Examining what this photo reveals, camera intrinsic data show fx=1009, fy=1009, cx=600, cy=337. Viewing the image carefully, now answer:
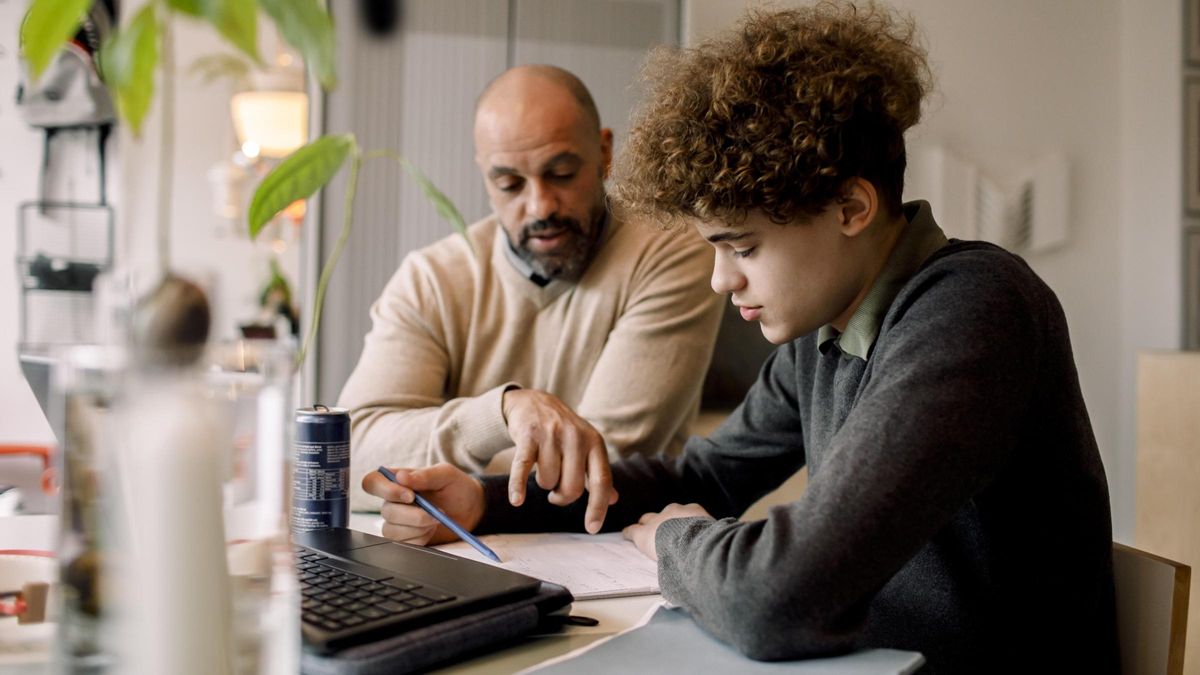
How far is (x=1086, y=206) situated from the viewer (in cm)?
320

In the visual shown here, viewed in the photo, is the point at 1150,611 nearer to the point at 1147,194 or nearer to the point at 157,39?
the point at 157,39

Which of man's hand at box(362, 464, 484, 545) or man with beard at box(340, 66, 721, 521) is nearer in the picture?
man's hand at box(362, 464, 484, 545)

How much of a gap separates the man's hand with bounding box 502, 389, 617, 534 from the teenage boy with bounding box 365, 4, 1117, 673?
18mm

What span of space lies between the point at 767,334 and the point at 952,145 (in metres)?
2.24

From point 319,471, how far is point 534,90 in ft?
3.19

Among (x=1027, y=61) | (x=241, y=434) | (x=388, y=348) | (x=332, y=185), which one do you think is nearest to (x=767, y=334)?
(x=241, y=434)

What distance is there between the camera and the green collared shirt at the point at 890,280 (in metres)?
1.02

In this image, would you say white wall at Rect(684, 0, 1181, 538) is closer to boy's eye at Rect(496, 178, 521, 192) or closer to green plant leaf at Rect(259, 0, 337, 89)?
boy's eye at Rect(496, 178, 521, 192)

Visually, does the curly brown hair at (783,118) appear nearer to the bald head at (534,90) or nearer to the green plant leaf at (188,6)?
the green plant leaf at (188,6)

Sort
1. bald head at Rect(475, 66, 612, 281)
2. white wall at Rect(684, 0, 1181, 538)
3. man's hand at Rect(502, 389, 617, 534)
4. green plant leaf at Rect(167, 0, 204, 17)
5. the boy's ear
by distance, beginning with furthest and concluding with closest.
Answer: white wall at Rect(684, 0, 1181, 538)
bald head at Rect(475, 66, 612, 281)
man's hand at Rect(502, 389, 617, 534)
the boy's ear
green plant leaf at Rect(167, 0, 204, 17)

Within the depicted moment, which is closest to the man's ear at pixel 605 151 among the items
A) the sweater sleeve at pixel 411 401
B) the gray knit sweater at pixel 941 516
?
the sweater sleeve at pixel 411 401

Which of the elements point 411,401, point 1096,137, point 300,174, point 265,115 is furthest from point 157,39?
point 1096,137

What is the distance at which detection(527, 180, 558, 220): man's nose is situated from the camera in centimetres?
177

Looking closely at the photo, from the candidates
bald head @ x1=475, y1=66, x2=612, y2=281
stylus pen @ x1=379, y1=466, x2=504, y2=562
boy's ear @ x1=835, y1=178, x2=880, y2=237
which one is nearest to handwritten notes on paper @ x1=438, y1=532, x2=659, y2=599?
stylus pen @ x1=379, y1=466, x2=504, y2=562
